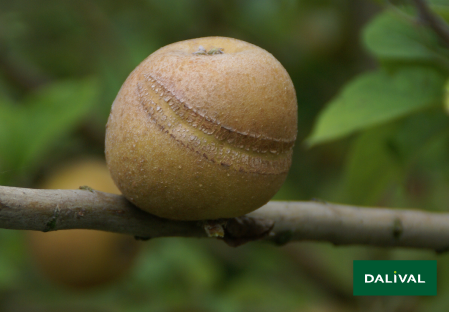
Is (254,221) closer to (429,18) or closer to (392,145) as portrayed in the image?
(429,18)

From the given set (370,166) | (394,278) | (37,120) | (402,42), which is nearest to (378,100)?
(402,42)

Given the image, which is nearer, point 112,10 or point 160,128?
point 160,128

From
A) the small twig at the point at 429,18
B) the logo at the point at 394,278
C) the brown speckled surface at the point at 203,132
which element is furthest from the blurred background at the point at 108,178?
the brown speckled surface at the point at 203,132

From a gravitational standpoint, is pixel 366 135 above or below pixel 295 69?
below

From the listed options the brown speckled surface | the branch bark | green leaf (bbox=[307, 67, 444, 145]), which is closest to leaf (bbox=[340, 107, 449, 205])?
green leaf (bbox=[307, 67, 444, 145])

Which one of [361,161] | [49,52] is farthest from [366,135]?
[49,52]

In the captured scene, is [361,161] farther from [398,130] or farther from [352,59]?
[352,59]
